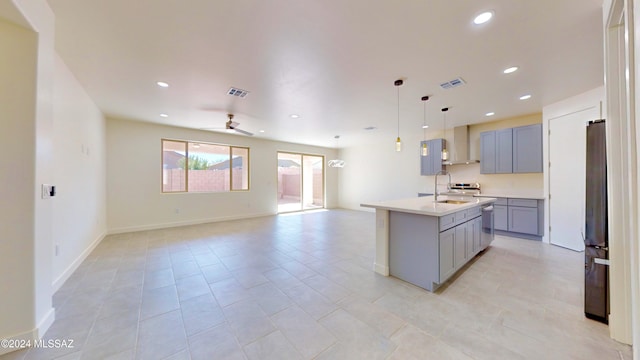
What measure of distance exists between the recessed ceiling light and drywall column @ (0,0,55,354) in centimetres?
347

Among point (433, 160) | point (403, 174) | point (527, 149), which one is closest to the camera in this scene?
point (527, 149)

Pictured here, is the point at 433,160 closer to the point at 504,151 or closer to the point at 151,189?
the point at 504,151

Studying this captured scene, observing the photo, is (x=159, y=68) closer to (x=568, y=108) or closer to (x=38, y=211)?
(x=38, y=211)

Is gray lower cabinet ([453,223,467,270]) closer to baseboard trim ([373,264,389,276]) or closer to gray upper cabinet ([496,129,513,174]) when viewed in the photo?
baseboard trim ([373,264,389,276])

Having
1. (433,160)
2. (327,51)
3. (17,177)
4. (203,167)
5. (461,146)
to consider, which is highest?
(327,51)

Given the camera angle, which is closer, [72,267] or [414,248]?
[414,248]

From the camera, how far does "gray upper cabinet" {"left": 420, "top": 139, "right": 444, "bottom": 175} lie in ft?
20.0

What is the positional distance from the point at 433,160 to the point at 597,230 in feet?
14.6

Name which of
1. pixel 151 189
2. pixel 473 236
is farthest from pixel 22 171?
pixel 473 236

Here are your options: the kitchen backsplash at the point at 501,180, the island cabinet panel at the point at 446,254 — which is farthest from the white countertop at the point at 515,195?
the island cabinet panel at the point at 446,254

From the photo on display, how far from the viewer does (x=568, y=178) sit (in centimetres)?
393

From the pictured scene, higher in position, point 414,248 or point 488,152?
point 488,152

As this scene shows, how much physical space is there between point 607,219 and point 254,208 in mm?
7116

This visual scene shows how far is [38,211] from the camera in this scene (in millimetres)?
1717
